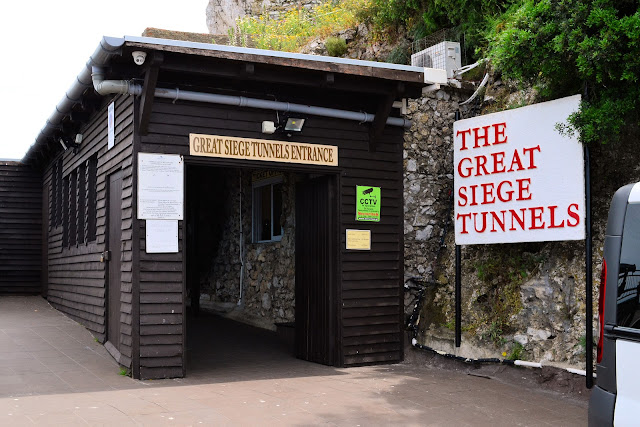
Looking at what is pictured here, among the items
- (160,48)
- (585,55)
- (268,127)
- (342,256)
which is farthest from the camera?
(342,256)

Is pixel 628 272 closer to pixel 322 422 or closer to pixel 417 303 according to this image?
pixel 322 422

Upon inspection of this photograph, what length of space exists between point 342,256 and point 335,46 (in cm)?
784

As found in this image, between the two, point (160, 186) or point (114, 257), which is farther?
point (114, 257)

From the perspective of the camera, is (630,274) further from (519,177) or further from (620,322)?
(519,177)

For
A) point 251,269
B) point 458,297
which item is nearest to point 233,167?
point 458,297

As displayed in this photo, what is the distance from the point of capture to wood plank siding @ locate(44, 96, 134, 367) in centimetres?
855

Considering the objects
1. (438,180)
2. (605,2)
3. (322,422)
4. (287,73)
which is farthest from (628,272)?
(438,180)

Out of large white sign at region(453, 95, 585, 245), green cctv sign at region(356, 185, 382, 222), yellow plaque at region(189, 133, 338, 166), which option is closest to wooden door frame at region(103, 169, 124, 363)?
yellow plaque at region(189, 133, 338, 166)

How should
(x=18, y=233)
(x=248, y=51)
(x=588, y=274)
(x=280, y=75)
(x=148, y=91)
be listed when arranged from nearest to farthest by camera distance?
(x=588, y=274) → (x=148, y=91) → (x=248, y=51) → (x=280, y=75) → (x=18, y=233)

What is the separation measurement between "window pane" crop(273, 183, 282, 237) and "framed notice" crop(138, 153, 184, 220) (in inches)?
195

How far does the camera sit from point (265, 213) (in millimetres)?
13922

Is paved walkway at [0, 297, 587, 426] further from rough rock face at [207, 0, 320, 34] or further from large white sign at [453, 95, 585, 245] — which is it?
rough rock face at [207, 0, 320, 34]

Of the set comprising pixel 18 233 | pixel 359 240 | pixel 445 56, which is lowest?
pixel 359 240

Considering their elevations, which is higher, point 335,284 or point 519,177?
point 519,177
